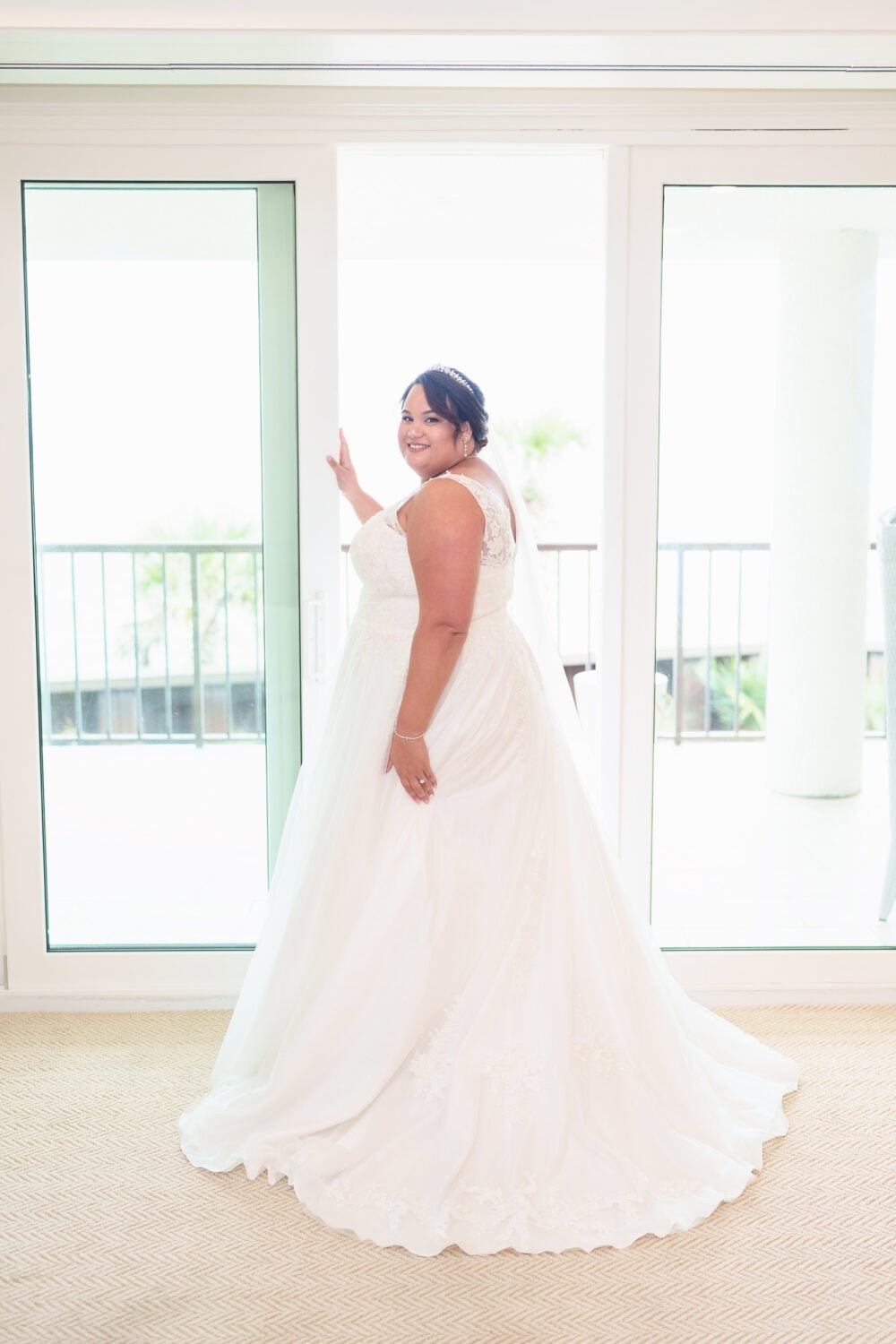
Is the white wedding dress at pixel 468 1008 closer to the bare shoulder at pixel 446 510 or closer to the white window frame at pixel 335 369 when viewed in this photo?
the bare shoulder at pixel 446 510

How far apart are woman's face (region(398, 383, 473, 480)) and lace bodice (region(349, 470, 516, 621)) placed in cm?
7

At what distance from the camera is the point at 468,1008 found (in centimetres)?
233

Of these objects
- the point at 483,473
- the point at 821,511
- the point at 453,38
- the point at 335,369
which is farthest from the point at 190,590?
the point at 821,511

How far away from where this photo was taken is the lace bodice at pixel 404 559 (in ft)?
7.84

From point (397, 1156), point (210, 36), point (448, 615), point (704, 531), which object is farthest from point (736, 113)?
point (397, 1156)

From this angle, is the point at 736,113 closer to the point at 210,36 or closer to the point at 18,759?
the point at 210,36

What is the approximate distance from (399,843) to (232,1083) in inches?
27.6

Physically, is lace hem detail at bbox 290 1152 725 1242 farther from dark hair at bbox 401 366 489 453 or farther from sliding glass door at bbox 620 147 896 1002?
dark hair at bbox 401 366 489 453

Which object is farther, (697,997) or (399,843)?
(697,997)

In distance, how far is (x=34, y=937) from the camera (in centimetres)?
325

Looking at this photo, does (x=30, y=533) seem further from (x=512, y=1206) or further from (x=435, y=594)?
(x=512, y=1206)

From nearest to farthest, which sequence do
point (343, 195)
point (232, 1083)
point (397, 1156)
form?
point (397, 1156)
point (232, 1083)
point (343, 195)

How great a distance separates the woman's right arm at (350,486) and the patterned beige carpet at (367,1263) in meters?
1.53

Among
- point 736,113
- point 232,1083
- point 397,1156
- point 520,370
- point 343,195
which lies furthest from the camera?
point 520,370
